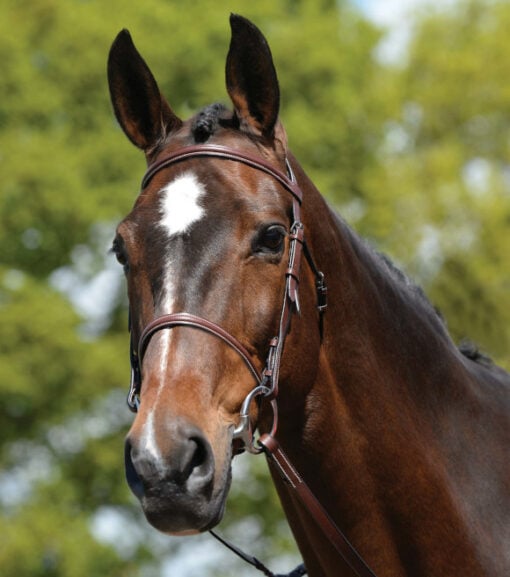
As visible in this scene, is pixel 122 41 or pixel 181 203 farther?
pixel 122 41

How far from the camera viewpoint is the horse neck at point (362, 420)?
414 cm

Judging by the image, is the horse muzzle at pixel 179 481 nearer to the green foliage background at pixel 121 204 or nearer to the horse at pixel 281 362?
the horse at pixel 281 362

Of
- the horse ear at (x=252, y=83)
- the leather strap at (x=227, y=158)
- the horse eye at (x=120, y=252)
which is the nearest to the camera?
the horse eye at (x=120, y=252)

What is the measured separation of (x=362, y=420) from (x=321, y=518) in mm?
430

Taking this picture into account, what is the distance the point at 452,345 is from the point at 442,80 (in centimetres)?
1944

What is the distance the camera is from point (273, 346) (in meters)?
3.86

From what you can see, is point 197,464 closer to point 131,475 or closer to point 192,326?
point 131,475

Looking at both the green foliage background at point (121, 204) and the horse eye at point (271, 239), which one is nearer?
the horse eye at point (271, 239)

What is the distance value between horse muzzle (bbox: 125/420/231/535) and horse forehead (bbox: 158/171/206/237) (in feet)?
2.51

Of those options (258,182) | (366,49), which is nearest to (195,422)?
(258,182)

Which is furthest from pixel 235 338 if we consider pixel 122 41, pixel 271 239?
pixel 122 41

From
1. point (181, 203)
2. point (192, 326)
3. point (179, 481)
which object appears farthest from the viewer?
point (181, 203)

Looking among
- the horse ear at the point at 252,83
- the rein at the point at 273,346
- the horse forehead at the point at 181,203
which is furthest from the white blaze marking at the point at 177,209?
the horse ear at the point at 252,83

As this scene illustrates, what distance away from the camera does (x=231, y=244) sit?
3783 millimetres
